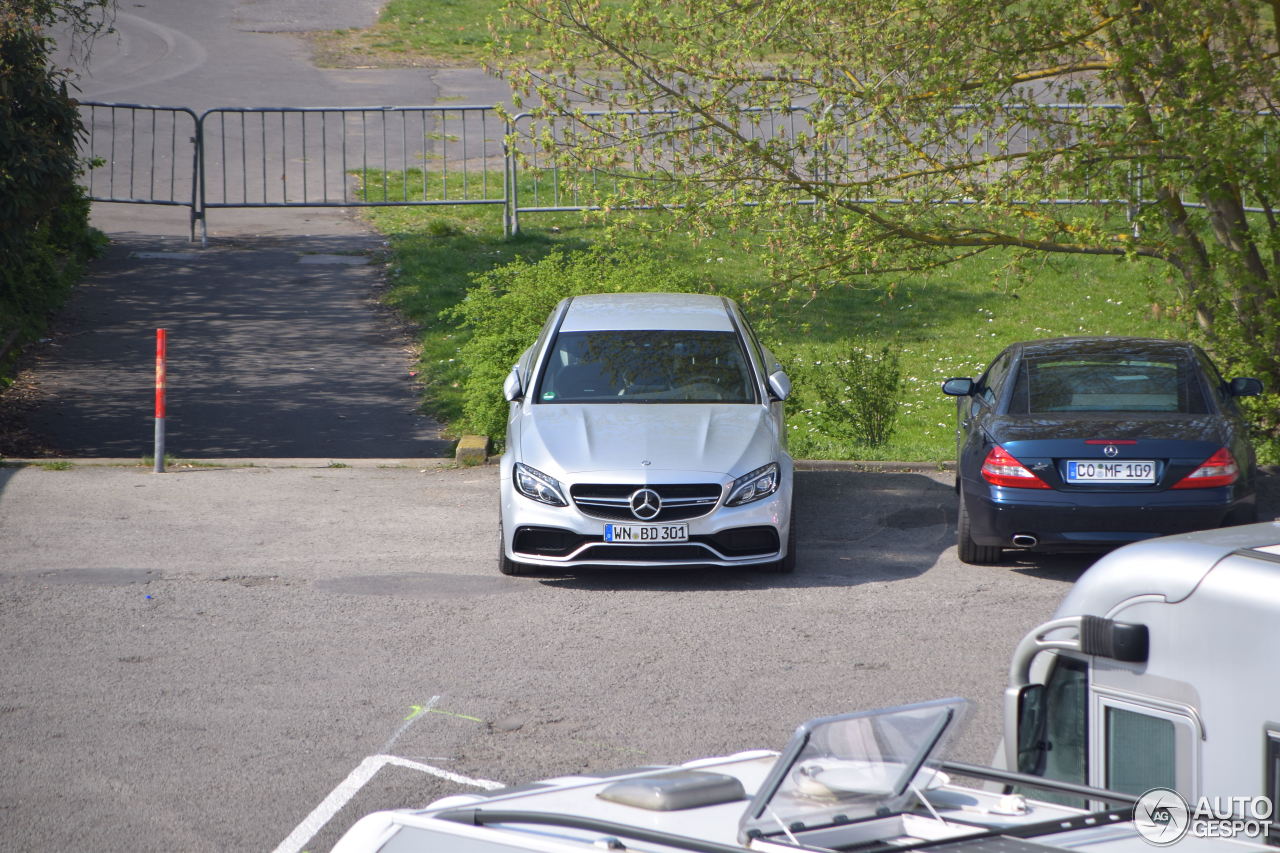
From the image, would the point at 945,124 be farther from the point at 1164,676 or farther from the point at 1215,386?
the point at 1164,676

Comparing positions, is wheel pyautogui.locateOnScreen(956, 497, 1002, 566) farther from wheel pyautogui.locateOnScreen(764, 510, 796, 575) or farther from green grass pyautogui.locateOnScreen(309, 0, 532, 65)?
green grass pyautogui.locateOnScreen(309, 0, 532, 65)

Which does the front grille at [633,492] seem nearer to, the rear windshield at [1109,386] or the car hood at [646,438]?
the car hood at [646,438]

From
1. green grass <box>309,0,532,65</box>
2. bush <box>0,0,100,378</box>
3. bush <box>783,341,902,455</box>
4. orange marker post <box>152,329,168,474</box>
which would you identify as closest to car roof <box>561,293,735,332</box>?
bush <box>783,341,902,455</box>

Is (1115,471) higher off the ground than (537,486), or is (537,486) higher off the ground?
(1115,471)

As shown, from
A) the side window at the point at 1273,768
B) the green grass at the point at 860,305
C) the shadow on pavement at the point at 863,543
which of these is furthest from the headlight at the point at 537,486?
the side window at the point at 1273,768

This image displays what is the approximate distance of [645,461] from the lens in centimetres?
874

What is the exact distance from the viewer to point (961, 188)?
Result: 11094 mm

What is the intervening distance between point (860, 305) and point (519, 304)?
767 centimetres

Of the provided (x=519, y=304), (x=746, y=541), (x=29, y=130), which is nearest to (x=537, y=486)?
(x=746, y=541)

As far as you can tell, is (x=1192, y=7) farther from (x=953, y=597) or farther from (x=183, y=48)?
(x=183, y=48)

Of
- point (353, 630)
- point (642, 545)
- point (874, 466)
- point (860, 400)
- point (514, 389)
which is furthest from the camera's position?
point (860, 400)

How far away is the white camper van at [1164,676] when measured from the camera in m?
2.76

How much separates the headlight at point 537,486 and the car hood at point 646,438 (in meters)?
0.05

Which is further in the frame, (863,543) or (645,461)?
(863,543)
